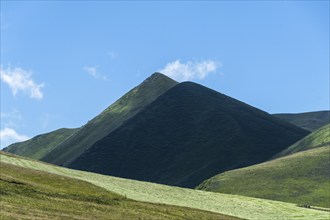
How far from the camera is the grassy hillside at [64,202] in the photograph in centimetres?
5249

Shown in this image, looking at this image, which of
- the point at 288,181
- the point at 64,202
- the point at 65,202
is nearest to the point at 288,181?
the point at 288,181

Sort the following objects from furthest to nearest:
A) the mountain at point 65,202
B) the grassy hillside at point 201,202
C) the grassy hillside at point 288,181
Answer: the grassy hillside at point 288,181 → the grassy hillside at point 201,202 → the mountain at point 65,202

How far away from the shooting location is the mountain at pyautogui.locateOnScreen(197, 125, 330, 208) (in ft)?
436

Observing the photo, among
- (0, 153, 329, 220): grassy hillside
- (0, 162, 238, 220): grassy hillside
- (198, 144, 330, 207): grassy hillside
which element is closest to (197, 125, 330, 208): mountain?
(198, 144, 330, 207): grassy hillside

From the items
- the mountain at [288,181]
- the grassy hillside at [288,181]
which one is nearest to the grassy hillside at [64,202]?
the grassy hillside at [288,181]

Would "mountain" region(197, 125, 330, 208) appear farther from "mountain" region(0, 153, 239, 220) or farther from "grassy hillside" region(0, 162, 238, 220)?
"grassy hillside" region(0, 162, 238, 220)

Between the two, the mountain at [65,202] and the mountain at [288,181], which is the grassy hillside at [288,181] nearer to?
the mountain at [288,181]

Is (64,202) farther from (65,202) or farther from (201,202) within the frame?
(201,202)

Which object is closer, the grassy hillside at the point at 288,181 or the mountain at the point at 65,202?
the mountain at the point at 65,202

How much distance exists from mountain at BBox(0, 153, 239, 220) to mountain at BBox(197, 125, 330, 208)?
67520mm

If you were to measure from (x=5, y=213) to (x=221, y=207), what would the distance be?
1762 inches

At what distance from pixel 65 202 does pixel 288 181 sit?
101724mm

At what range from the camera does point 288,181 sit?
488 feet

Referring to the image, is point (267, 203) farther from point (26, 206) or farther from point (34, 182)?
point (26, 206)
